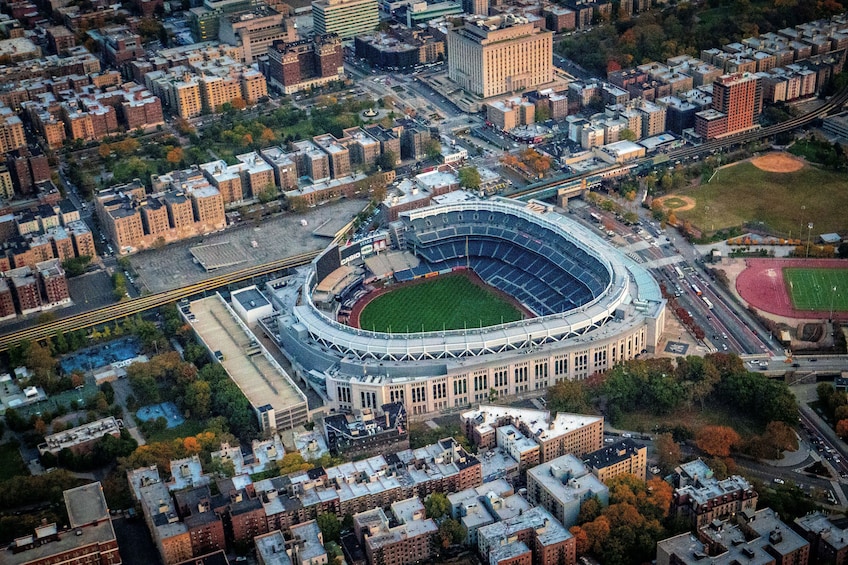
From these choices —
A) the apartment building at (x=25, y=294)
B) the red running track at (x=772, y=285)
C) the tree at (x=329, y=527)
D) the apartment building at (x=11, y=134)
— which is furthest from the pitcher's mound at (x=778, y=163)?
the apartment building at (x=11, y=134)

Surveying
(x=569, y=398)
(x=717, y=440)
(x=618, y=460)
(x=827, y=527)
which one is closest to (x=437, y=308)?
(x=569, y=398)

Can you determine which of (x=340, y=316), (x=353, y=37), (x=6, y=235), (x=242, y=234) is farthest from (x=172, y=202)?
(x=353, y=37)

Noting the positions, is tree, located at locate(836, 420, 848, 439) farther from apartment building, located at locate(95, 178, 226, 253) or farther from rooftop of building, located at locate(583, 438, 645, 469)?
apartment building, located at locate(95, 178, 226, 253)

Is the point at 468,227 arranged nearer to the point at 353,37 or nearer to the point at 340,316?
the point at 340,316

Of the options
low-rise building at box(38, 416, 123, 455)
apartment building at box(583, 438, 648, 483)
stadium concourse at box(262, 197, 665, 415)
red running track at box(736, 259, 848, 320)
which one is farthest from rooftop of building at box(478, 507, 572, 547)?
red running track at box(736, 259, 848, 320)

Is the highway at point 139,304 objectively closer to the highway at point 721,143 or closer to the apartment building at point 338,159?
the apartment building at point 338,159

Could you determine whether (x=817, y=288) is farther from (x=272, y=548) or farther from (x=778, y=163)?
(x=272, y=548)
